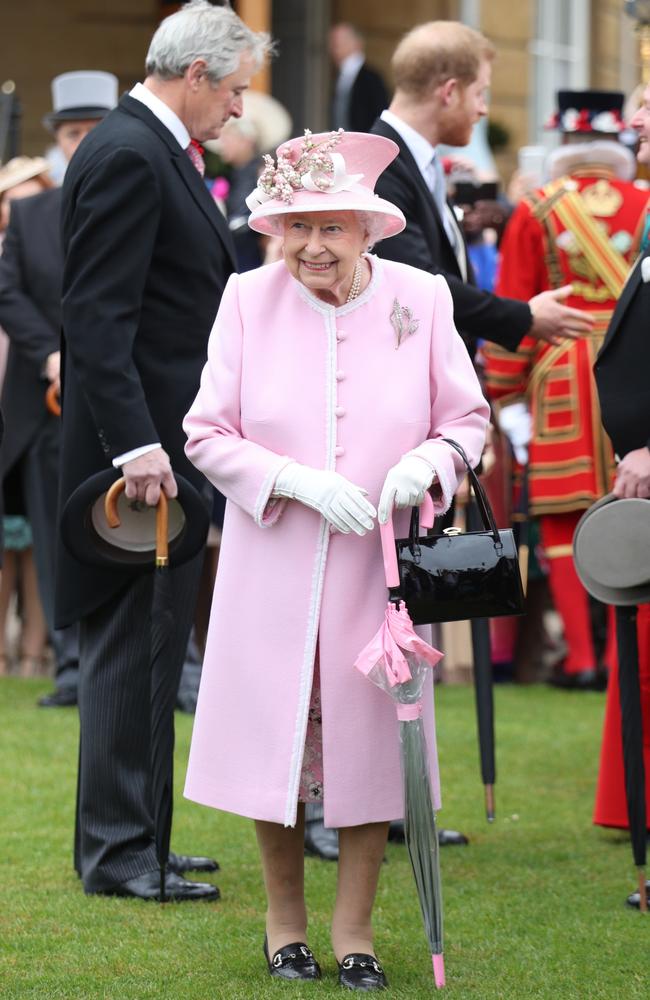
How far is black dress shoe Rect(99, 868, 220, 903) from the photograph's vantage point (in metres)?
4.90

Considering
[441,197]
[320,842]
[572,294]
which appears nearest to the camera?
[320,842]

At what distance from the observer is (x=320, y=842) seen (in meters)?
5.42

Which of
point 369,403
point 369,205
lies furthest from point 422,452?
point 369,205

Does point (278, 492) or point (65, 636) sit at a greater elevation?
point (278, 492)

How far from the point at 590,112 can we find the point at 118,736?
4395 millimetres

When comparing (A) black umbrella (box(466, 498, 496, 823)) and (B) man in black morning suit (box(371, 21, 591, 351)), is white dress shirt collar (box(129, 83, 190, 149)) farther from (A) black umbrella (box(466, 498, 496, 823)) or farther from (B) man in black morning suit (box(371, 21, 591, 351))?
(A) black umbrella (box(466, 498, 496, 823))

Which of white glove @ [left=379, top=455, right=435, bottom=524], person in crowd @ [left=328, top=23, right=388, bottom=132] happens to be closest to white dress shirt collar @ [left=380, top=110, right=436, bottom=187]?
white glove @ [left=379, top=455, right=435, bottom=524]

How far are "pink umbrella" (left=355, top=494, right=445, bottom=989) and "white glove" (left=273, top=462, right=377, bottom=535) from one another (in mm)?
163

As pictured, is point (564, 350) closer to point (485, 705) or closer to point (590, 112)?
point (590, 112)

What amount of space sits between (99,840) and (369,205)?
1937mm

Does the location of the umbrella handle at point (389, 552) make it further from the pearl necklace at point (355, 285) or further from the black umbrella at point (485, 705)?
the black umbrella at point (485, 705)

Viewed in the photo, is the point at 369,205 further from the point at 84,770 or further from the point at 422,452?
the point at 84,770

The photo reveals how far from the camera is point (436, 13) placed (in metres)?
19.8

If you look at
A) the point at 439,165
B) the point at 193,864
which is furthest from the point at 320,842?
the point at 439,165
